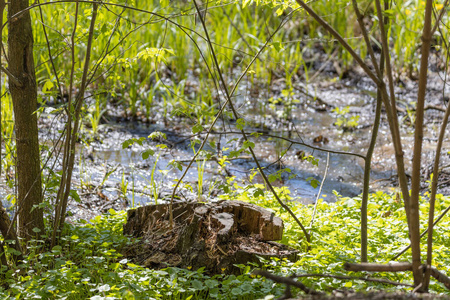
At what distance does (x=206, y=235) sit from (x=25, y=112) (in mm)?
1183

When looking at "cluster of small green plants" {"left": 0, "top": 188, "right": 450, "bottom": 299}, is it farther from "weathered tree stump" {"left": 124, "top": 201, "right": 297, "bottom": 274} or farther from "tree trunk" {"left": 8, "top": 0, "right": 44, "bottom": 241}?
"tree trunk" {"left": 8, "top": 0, "right": 44, "bottom": 241}

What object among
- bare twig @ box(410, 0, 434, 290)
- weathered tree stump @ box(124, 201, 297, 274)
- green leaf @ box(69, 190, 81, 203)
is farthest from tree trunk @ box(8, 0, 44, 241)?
bare twig @ box(410, 0, 434, 290)

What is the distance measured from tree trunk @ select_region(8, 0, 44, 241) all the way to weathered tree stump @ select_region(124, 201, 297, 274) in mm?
598

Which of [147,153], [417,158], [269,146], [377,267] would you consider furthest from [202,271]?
[269,146]

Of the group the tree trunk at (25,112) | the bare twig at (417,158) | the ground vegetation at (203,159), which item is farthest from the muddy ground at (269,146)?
the bare twig at (417,158)

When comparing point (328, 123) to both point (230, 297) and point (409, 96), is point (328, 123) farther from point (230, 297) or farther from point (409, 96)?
point (230, 297)

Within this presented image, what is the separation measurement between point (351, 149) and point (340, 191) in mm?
891

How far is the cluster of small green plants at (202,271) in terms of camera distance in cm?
211

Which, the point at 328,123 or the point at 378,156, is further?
the point at 328,123

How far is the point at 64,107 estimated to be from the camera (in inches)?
101

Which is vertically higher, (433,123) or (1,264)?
(433,123)

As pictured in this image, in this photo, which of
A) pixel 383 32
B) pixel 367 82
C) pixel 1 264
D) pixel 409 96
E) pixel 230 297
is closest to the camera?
pixel 383 32

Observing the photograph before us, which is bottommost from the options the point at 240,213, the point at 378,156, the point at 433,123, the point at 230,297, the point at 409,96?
the point at 230,297

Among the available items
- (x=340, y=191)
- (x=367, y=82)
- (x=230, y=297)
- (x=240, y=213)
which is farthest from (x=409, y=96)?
(x=230, y=297)
